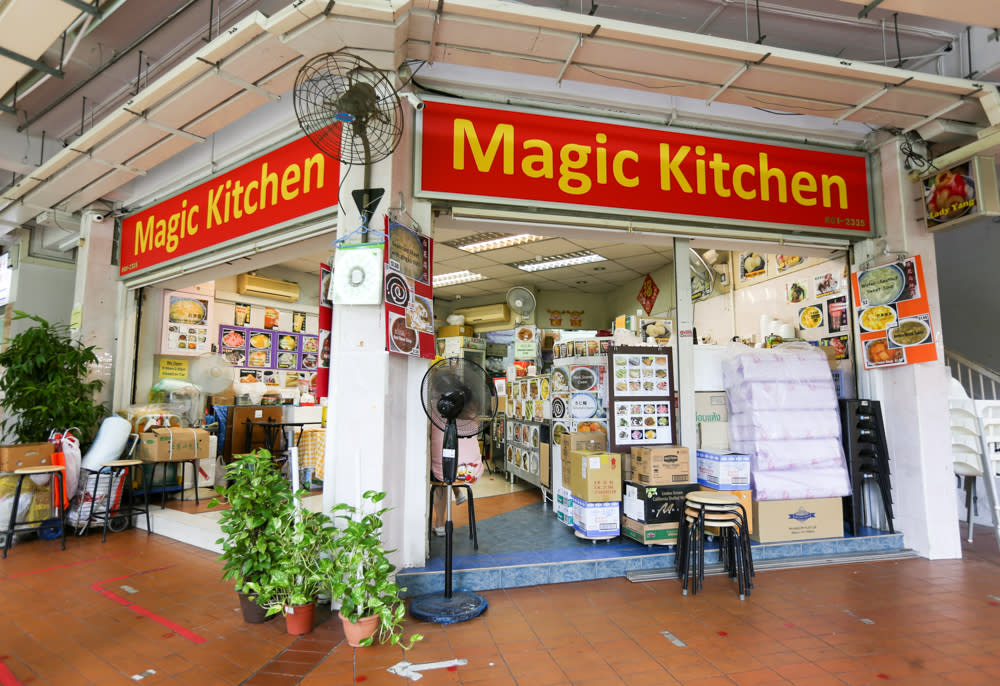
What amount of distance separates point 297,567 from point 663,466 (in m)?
2.83

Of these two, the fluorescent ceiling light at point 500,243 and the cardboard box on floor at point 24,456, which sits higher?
the fluorescent ceiling light at point 500,243

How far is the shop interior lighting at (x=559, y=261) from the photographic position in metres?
8.87

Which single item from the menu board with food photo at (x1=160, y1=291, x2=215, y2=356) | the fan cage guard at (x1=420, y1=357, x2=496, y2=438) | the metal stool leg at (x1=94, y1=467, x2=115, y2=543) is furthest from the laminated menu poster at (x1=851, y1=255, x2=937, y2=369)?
the menu board with food photo at (x1=160, y1=291, x2=215, y2=356)

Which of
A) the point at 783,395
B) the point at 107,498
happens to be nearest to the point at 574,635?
the point at 783,395

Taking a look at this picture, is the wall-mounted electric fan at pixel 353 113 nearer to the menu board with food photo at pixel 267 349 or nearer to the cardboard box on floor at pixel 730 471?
the cardboard box on floor at pixel 730 471

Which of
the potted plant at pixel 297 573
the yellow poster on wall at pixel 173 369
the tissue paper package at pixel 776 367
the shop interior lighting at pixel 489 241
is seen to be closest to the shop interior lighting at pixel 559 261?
the shop interior lighting at pixel 489 241

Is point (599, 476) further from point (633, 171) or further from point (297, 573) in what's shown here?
point (633, 171)

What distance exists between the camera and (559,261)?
30.3ft

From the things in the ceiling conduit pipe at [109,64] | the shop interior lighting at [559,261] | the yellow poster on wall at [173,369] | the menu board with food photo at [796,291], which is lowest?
the yellow poster on wall at [173,369]

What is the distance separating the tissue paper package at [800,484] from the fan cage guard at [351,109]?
3.91m

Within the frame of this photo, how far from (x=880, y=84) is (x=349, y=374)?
4472mm

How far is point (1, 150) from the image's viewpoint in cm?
598

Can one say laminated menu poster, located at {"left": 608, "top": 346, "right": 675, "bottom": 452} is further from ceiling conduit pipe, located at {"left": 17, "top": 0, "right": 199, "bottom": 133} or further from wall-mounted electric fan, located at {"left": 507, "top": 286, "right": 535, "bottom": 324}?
wall-mounted electric fan, located at {"left": 507, "top": 286, "right": 535, "bottom": 324}

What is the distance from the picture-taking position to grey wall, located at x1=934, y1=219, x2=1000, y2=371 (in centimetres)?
675
